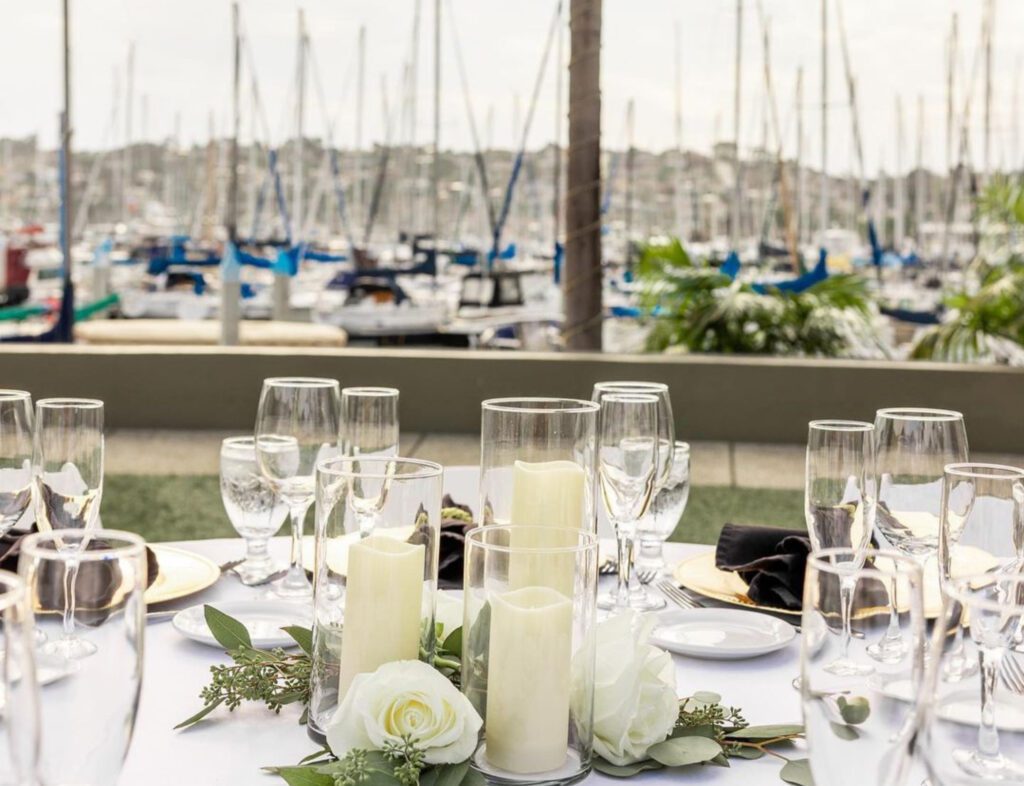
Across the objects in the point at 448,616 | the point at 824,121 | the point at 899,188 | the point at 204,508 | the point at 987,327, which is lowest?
the point at 204,508

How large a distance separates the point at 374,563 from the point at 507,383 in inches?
212

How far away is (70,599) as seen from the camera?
30.7 inches

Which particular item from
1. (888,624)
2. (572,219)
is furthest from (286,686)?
(572,219)

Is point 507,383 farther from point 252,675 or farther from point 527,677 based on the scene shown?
point 527,677

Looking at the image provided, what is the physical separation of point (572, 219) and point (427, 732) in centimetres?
561

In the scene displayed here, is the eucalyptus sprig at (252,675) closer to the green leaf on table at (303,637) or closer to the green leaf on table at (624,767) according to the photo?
the green leaf on table at (303,637)

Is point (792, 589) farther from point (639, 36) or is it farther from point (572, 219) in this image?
point (639, 36)

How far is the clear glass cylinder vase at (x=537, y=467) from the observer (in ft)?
4.02

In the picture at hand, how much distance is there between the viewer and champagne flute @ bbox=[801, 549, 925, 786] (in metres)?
0.77

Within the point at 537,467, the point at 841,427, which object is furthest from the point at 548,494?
the point at 841,427

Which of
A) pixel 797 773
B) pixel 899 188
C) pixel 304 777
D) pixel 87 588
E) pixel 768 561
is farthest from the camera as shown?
pixel 899 188

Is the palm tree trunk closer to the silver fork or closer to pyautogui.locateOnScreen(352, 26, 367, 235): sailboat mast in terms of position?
the silver fork

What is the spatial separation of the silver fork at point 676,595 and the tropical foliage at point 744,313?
585 cm

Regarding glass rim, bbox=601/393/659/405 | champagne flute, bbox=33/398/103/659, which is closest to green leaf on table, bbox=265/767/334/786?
champagne flute, bbox=33/398/103/659
